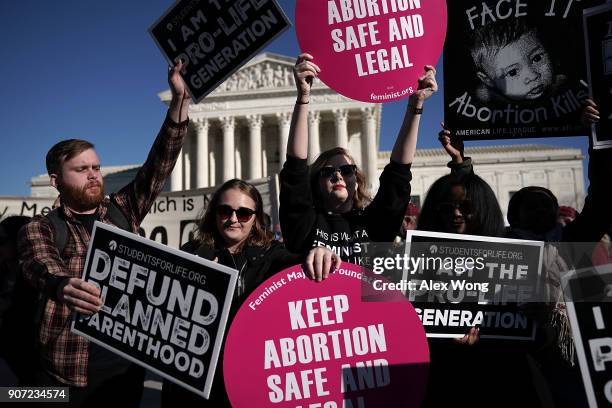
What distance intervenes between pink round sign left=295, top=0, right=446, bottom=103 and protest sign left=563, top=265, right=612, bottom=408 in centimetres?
120

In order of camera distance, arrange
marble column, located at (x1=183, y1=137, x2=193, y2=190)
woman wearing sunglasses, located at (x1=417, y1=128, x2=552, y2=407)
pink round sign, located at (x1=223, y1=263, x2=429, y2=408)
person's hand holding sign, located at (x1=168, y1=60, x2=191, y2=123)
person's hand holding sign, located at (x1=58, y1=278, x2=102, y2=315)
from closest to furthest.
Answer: pink round sign, located at (x1=223, y1=263, x2=429, y2=408) → person's hand holding sign, located at (x1=58, y1=278, x2=102, y2=315) → woman wearing sunglasses, located at (x1=417, y1=128, x2=552, y2=407) → person's hand holding sign, located at (x1=168, y1=60, x2=191, y2=123) → marble column, located at (x1=183, y1=137, x2=193, y2=190)

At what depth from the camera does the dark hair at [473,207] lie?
7.61 feet

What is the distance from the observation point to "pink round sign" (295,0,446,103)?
2473 millimetres

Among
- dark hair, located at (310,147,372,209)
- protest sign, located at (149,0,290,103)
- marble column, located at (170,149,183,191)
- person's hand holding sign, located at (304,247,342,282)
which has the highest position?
marble column, located at (170,149,183,191)

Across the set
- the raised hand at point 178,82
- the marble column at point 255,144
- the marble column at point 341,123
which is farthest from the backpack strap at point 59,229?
the marble column at point 255,144

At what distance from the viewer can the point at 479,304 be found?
2041 mm

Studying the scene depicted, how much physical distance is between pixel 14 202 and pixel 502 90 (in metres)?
7.11

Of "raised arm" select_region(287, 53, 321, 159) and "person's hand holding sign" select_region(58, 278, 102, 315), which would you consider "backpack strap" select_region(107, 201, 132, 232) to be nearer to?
"person's hand holding sign" select_region(58, 278, 102, 315)

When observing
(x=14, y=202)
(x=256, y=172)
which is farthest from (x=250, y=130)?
(x=14, y=202)

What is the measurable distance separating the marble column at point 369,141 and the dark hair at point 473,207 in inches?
1549

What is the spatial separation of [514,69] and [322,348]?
6.14 feet

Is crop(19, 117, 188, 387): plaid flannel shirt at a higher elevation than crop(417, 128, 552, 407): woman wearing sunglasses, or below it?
higher

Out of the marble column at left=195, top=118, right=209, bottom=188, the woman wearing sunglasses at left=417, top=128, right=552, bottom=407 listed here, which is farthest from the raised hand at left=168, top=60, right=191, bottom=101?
the marble column at left=195, top=118, right=209, bottom=188

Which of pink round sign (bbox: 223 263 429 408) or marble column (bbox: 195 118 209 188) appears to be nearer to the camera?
pink round sign (bbox: 223 263 429 408)
